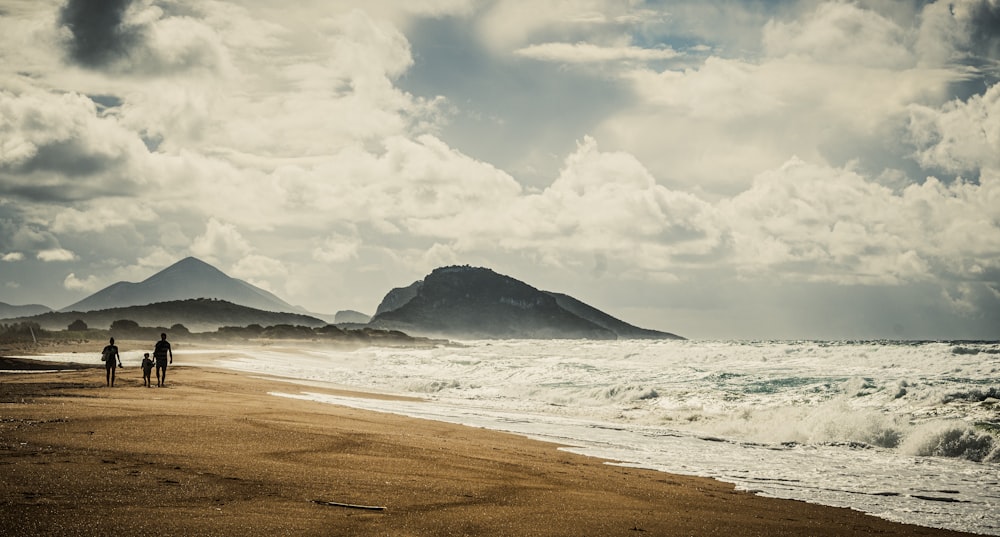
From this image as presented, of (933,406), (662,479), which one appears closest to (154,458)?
(662,479)

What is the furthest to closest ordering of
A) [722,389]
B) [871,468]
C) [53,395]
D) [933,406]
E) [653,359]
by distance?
1. [653,359]
2. [722,389]
3. [933,406]
4. [53,395]
5. [871,468]

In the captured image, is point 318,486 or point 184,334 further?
point 184,334

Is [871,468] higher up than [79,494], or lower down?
lower down

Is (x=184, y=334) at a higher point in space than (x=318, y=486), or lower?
lower

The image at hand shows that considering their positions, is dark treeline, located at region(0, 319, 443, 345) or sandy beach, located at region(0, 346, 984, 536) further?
Answer: dark treeline, located at region(0, 319, 443, 345)

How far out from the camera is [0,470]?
6.87 metres

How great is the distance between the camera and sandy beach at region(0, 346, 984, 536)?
5992 mm

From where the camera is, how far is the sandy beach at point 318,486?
19.7 feet

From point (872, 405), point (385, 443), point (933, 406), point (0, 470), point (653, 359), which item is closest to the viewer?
point (0, 470)

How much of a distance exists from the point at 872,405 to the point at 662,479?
609 inches

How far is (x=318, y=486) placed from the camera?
762 centimetres

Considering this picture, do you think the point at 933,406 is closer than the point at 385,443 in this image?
No

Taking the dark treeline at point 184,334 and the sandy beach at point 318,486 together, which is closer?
the sandy beach at point 318,486

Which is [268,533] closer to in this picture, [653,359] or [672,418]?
[672,418]
